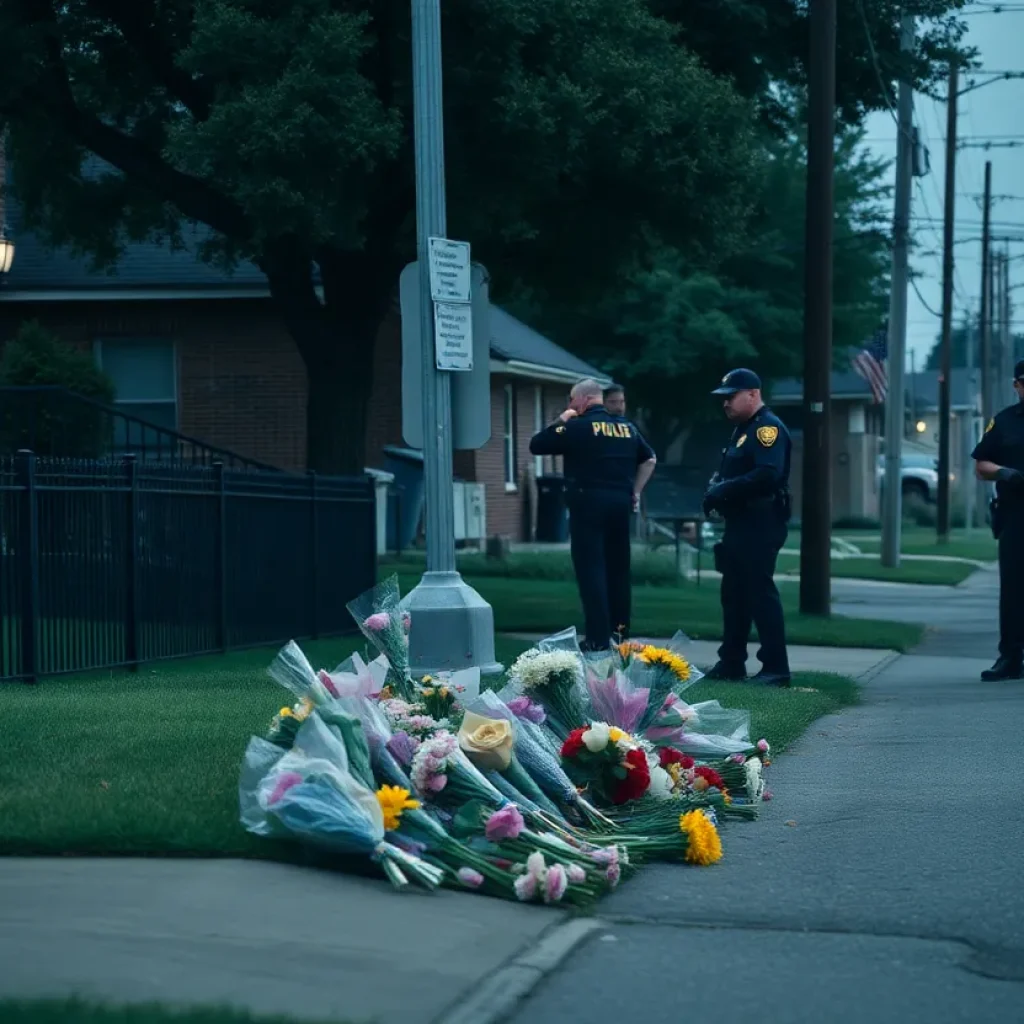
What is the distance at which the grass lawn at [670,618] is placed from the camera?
16219 mm

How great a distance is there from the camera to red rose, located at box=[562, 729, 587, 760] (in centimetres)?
716

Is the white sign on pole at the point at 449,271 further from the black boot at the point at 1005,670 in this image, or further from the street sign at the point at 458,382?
the black boot at the point at 1005,670

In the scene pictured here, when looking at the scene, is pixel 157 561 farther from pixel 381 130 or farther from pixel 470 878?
pixel 470 878

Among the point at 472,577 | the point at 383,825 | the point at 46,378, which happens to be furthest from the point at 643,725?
the point at 472,577

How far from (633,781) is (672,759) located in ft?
1.85

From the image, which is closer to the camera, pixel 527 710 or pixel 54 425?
pixel 527 710

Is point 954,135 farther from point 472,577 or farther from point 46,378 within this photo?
point 46,378

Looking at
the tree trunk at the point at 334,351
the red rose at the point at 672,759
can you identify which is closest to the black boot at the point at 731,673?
the red rose at the point at 672,759

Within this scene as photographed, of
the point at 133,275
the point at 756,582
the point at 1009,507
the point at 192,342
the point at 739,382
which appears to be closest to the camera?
the point at 756,582

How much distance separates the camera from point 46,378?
69.0ft

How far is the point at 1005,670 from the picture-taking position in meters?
13.1

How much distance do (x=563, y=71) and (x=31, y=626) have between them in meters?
7.51

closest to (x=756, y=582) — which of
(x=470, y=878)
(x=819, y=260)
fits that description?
(x=470, y=878)

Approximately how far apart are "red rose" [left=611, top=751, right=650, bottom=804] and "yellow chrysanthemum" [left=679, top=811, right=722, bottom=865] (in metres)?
0.43
